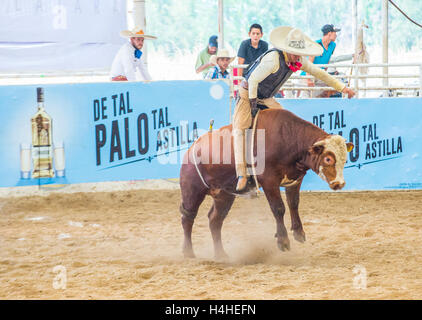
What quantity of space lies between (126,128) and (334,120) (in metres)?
3.07

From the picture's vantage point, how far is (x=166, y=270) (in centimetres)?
532

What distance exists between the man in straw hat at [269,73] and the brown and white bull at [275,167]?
15 cm

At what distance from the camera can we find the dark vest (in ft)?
18.3

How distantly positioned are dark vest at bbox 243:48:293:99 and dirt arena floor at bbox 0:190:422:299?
62.4 inches

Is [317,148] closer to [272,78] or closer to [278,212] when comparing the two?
[278,212]

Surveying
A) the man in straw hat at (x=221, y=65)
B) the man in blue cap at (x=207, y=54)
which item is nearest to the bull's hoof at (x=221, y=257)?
the man in straw hat at (x=221, y=65)

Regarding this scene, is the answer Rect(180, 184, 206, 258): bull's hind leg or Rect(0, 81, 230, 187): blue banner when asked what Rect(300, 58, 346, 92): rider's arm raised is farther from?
Rect(0, 81, 230, 187): blue banner

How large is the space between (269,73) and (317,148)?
846 mm

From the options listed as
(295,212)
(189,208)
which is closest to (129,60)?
(189,208)

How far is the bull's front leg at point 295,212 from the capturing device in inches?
218

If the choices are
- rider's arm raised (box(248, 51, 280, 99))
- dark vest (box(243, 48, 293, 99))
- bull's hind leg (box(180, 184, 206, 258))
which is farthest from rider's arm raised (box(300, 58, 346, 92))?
bull's hind leg (box(180, 184, 206, 258))

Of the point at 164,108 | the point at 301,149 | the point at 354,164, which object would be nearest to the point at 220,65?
the point at 164,108

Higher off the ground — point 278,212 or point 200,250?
point 278,212

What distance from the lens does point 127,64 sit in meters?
8.85
